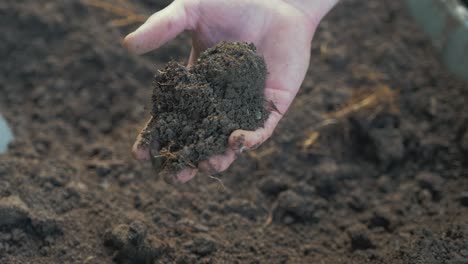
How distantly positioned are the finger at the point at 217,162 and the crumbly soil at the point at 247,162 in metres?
0.39

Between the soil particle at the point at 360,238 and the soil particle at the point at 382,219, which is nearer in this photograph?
the soil particle at the point at 360,238

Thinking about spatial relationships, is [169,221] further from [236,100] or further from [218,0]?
[218,0]

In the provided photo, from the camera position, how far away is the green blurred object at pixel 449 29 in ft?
9.90

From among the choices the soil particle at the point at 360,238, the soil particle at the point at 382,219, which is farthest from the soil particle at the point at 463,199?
the soil particle at the point at 360,238

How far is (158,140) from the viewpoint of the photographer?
Result: 1.80 m

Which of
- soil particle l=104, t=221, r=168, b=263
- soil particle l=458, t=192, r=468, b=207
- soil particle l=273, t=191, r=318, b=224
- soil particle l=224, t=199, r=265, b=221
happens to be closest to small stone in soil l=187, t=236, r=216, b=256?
soil particle l=104, t=221, r=168, b=263

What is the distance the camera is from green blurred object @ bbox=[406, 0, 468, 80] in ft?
9.90

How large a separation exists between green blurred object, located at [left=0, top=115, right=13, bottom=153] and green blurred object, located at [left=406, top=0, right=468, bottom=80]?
2.67 metres

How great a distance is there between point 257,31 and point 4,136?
4.49 ft

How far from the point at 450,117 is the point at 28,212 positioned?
2.31 meters

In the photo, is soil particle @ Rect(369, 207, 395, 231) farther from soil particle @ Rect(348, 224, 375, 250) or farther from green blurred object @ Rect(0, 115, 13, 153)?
green blurred object @ Rect(0, 115, 13, 153)

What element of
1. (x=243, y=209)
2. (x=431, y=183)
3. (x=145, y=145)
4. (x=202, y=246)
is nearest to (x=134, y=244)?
(x=202, y=246)

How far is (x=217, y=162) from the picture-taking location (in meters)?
1.73

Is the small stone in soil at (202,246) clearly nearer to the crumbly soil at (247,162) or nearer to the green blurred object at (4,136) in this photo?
the crumbly soil at (247,162)
